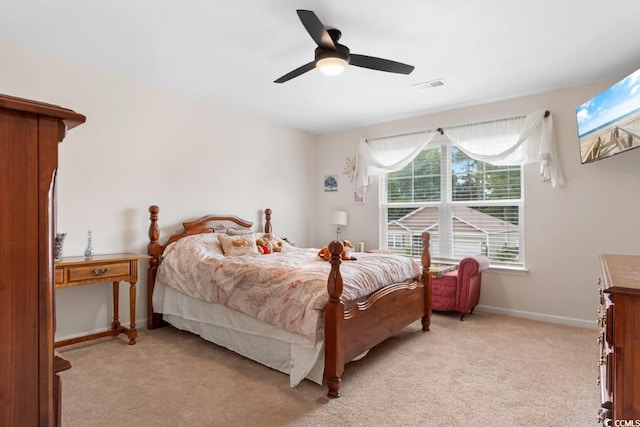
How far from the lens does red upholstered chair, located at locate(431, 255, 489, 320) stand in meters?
3.92

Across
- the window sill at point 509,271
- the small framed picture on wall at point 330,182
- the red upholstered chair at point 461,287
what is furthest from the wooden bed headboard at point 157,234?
the window sill at point 509,271

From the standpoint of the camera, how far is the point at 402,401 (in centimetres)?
228

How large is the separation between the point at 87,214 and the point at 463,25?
3600 mm

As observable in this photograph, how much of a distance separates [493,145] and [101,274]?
14.2ft

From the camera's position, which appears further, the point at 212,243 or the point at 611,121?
the point at 212,243

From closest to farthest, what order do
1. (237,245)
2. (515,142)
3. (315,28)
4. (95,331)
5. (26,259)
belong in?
(26,259), (315,28), (95,331), (237,245), (515,142)

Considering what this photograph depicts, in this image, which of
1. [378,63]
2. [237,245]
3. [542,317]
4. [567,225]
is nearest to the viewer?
[378,63]

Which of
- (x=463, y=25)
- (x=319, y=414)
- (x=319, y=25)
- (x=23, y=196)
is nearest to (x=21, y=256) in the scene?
(x=23, y=196)

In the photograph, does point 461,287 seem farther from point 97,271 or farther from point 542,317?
point 97,271

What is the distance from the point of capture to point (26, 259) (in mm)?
618

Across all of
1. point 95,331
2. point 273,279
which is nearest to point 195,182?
point 95,331

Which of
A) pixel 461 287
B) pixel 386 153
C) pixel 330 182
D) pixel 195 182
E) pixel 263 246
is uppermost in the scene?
pixel 386 153

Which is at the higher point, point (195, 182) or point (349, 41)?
point (349, 41)

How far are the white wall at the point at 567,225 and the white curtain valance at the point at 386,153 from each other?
2.37ft
